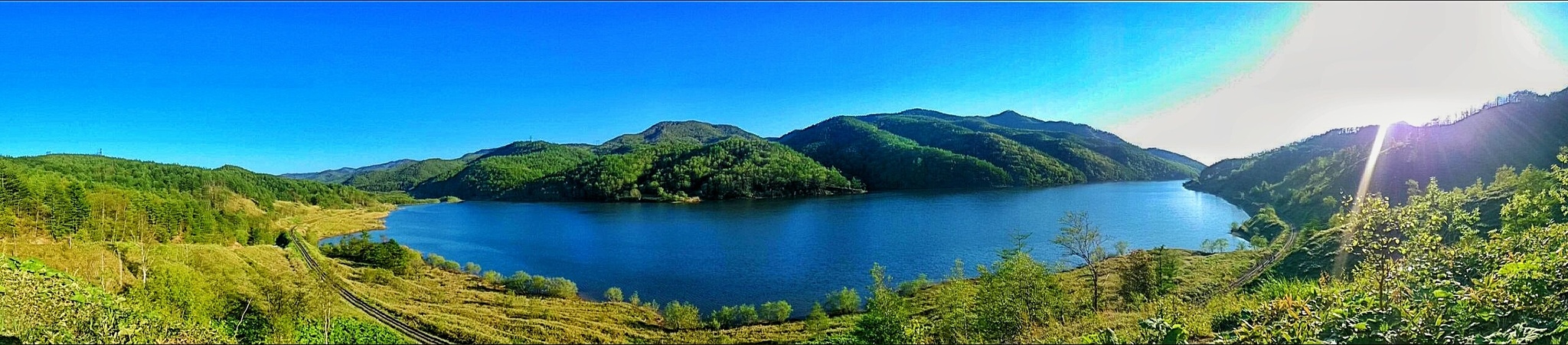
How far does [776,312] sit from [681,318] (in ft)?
18.8

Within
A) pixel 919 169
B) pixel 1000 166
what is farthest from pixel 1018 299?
pixel 1000 166

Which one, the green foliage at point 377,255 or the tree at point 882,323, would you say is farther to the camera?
the green foliage at point 377,255

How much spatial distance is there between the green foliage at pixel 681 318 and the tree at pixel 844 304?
27.5ft

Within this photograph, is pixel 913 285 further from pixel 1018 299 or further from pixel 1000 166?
pixel 1000 166

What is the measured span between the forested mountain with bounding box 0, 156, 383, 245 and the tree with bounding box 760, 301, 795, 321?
139 feet

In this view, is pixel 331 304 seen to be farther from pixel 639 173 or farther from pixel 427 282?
pixel 639 173

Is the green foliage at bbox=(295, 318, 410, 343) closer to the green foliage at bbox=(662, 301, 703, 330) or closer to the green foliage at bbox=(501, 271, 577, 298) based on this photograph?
the green foliage at bbox=(662, 301, 703, 330)

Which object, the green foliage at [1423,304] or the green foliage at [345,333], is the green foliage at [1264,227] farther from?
the green foliage at [345,333]

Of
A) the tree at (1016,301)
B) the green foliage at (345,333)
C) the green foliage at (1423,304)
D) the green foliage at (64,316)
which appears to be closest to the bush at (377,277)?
the green foliage at (345,333)

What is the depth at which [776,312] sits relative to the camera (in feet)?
119

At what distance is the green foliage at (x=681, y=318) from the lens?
34.7 meters

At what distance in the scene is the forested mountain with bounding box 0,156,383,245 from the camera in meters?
42.4

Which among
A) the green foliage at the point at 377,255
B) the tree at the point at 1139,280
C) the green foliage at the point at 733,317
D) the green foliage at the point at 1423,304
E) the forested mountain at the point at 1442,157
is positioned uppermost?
the forested mountain at the point at 1442,157

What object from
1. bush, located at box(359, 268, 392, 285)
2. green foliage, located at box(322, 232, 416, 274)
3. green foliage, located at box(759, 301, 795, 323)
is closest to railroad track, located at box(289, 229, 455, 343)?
bush, located at box(359, 268, 392, 285)
